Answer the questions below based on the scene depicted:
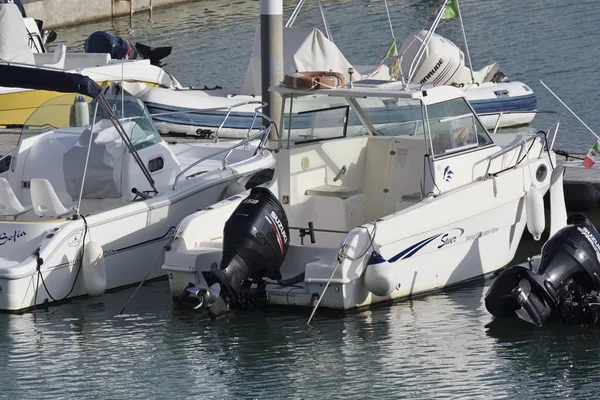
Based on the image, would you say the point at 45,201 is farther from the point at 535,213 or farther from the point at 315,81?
the point at 535,213

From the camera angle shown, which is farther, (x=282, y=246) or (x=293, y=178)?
(x=293, y=178)

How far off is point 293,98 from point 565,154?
14.6ft

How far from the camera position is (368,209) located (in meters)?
12.9

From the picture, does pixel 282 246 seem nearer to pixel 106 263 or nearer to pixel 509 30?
pixel 106 263

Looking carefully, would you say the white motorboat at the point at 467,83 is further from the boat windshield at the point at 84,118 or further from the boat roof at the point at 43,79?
the boat roof at the point at 43,79

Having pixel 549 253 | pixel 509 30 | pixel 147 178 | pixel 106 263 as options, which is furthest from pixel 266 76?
pixel 509 30

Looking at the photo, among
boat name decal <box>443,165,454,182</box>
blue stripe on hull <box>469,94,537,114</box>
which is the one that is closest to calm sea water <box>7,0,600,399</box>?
boat name decal <box>443,165,454,182</box>

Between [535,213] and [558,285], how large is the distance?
1.91 m

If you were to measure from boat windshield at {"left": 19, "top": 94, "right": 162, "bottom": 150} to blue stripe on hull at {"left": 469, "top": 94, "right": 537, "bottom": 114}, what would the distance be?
8153mm

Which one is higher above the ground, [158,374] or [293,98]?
[293,98]

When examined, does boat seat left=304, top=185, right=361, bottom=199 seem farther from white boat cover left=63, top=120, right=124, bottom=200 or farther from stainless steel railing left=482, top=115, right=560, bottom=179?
white boat cover left=63, top=120, right=124, bottom=200

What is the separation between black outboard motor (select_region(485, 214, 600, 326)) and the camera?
35.7 ft

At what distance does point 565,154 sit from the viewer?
1558 centimetres

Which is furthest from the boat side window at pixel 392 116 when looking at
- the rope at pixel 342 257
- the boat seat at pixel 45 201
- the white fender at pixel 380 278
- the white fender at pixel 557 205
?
the boat seat at pixel 45 201
